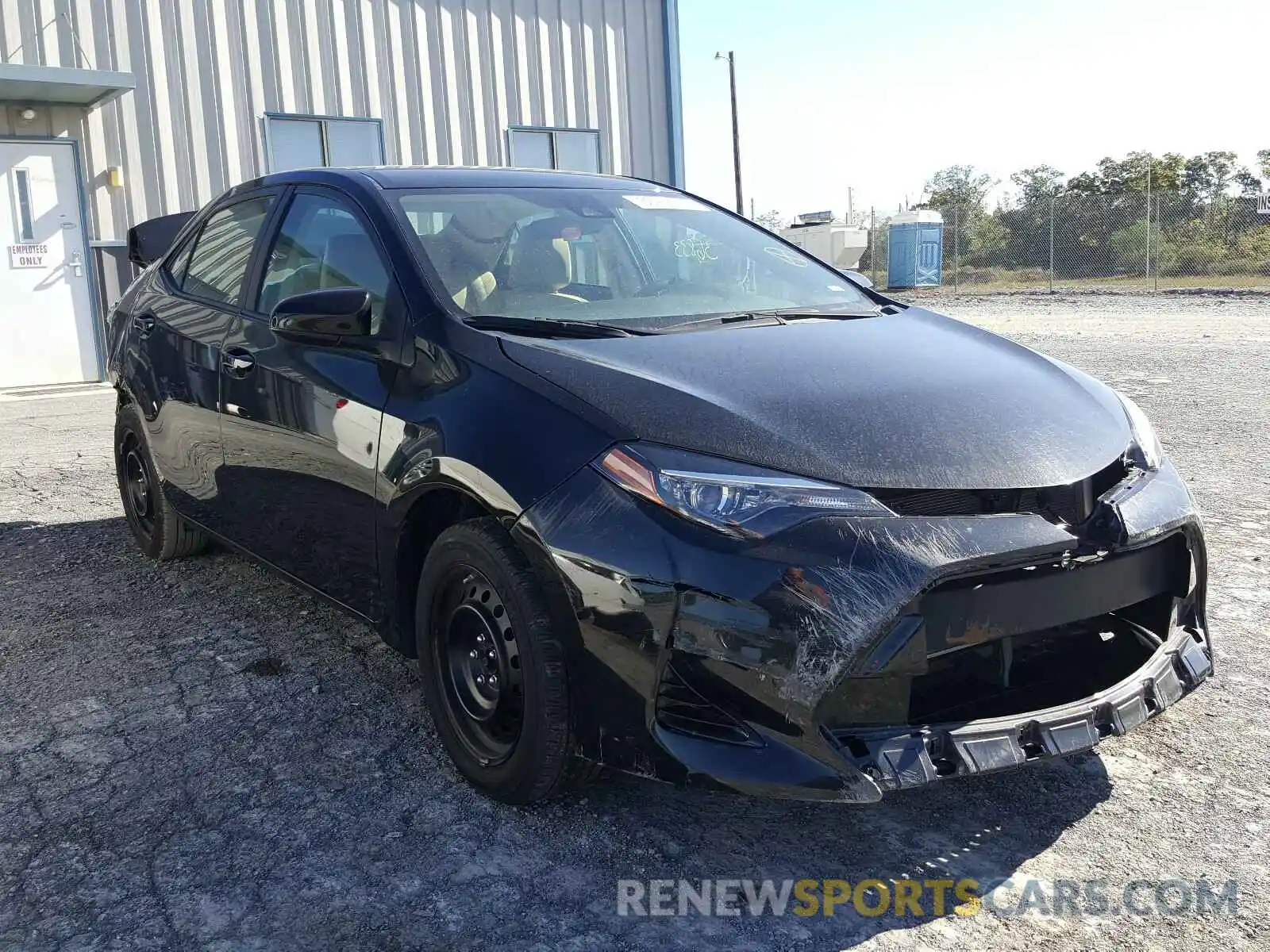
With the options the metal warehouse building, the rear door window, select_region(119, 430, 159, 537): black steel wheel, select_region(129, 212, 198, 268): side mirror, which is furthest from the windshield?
the metal warehouse building

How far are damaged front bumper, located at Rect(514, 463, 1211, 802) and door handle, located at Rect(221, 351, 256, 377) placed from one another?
1603 millimetres

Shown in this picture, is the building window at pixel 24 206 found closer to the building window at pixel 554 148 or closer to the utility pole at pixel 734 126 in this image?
the building window at pixel 554 148

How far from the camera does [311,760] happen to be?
10.4 feet

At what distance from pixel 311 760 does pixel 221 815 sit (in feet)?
1.13

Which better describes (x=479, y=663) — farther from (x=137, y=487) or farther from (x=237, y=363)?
(x=137, y=487)

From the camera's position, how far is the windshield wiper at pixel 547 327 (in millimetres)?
3018

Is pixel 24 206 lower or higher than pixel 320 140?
lower

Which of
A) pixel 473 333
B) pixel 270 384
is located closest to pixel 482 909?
pixel 473 333

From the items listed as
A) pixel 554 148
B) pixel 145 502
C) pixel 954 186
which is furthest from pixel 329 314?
pixel 954 186

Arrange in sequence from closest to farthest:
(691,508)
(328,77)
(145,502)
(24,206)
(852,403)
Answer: (691,508), (852,403), (145,502), (24,206), (328,77)

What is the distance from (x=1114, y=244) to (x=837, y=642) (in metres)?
23.9

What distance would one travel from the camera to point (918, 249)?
2769 centimetres

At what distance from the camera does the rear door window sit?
4.11 meters

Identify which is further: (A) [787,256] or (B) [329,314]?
(A) [787,256]
